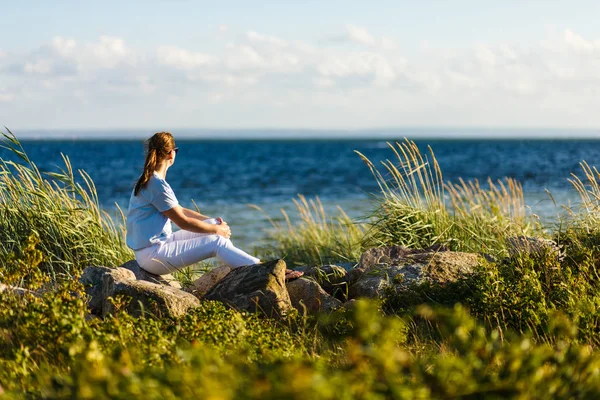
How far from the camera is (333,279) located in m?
6.25

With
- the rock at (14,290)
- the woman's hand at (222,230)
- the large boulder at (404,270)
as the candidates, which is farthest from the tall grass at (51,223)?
the large boulder at (404,270)

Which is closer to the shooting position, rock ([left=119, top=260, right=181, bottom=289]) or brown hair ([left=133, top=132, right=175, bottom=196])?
brown hair ([left=133, top=132, right=175, bottom=196])

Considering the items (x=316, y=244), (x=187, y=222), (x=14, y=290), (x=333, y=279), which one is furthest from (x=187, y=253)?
(x=316, y=244)

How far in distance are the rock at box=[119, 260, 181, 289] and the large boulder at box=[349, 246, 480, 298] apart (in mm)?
1726

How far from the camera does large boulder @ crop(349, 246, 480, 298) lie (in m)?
5.91

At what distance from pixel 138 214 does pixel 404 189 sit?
363cm

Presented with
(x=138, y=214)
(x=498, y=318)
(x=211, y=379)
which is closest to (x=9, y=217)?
(x=138, y=214)

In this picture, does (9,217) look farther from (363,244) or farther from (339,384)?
(339,384)

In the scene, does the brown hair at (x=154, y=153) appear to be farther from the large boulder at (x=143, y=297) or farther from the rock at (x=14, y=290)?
the rock at (x=14, y=290)

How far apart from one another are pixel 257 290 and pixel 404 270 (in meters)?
1.42

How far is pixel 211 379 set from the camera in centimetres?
232

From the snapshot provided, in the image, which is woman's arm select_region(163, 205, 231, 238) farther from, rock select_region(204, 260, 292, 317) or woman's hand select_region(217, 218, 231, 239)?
rock select_region(204, 260, 292, 317)

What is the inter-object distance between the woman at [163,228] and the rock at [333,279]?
0.25m

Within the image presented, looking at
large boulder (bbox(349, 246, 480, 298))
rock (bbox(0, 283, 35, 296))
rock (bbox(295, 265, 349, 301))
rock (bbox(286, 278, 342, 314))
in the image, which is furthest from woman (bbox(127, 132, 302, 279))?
rock (bbox(0, 283, 35, 296))
